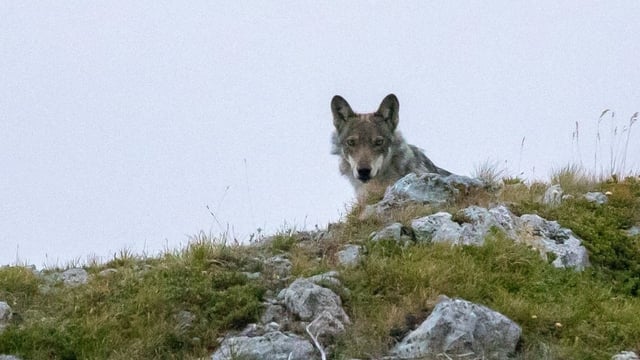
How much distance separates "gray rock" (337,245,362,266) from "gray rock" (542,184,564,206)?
A: 3.06 meters

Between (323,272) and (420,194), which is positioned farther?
(420,194)

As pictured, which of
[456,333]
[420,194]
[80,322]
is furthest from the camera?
[420,194]

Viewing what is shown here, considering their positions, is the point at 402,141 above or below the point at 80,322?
above

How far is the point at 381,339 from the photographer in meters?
8.44

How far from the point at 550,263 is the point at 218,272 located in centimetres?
353

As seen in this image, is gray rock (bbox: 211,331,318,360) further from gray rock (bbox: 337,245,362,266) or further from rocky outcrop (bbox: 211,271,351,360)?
gray rock (bbox: 337,245,362,266)

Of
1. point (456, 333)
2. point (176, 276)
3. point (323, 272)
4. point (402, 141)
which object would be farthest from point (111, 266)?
point (402, 141)

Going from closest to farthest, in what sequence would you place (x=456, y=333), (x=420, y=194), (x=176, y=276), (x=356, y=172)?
(x=456, y=333), (x=176, y=276), (x=420, y=194), (x=356, y=172)

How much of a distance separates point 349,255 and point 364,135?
4508mm

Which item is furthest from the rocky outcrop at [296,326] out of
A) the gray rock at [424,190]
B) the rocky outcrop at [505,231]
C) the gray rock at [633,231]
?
the gray rock at [633,231]

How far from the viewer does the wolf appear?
1403 centimetres

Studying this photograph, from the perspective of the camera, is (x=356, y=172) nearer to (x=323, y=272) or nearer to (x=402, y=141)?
(x=402, y=141)

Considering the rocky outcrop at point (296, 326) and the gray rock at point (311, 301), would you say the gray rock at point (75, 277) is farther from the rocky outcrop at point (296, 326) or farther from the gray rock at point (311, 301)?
the gray rock at point (311, 301)

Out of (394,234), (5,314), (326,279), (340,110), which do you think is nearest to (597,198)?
(394,234)
